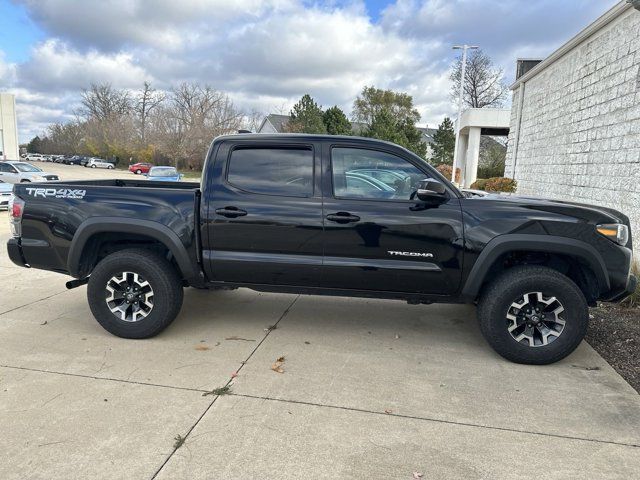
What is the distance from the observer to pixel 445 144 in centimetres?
4638

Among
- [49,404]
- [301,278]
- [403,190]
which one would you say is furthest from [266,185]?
[49,404]

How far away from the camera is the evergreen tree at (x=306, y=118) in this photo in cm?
3668

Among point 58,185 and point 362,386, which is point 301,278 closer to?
point 362,386

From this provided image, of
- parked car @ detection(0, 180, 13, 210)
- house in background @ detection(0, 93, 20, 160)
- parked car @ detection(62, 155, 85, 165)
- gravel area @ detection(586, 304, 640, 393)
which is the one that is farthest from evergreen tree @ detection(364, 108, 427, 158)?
parked car @ detection(62, 155, 85, 165)

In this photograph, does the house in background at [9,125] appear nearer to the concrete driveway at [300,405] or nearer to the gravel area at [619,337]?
the concrete driveway at [300,405]

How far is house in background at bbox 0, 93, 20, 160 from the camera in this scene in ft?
161

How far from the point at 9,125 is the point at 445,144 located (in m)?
47.4

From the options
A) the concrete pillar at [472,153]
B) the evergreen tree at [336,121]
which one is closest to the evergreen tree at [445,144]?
the evergreen tree at [336,121]

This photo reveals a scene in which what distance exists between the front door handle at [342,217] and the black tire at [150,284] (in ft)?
5.28

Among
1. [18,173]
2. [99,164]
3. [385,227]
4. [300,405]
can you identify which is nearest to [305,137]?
[385,227]

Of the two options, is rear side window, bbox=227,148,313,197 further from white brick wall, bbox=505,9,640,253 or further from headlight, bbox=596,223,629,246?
white brick wall, bbox=505,9,640,253

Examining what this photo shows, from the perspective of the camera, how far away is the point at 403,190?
159 inches

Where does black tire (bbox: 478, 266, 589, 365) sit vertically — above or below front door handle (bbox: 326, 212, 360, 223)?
below

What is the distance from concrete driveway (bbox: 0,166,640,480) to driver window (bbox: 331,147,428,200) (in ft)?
4.76
